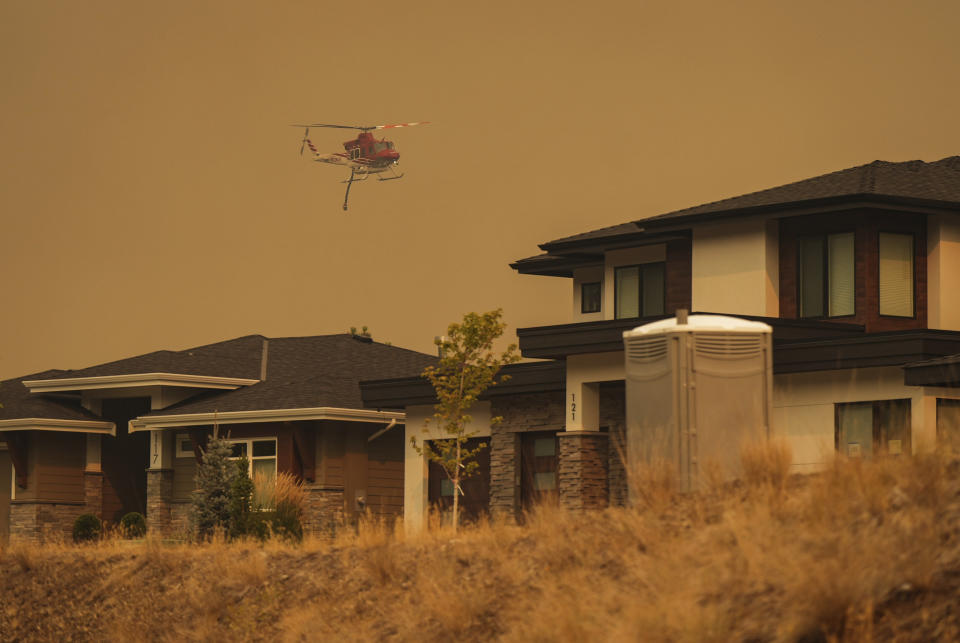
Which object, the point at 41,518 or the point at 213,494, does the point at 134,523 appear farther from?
the point at 213,494

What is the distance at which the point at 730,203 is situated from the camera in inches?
1238

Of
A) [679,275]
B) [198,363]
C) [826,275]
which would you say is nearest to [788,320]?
[826,275]

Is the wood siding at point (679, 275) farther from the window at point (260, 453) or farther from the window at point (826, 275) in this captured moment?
the window at point (260, 453)

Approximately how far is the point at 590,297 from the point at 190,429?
1165 centimetres

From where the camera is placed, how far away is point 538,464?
31.6 m

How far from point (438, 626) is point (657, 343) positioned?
482cm

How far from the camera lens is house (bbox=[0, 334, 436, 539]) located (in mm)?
37188

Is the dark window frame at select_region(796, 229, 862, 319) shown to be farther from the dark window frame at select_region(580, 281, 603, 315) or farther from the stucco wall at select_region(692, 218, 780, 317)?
the dark window frame at select_region(580, 281, 603, 315)

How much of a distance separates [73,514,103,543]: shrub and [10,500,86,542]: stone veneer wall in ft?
3.38

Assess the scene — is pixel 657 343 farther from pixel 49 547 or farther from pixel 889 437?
pixel 49 547

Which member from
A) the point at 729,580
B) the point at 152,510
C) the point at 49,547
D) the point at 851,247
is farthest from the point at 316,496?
the point at 729,580

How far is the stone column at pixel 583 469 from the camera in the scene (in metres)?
29.3

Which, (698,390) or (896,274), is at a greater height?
(896,274)

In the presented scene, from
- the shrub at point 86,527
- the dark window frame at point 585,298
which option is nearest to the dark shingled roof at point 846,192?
the dark window frame at point 585,298
